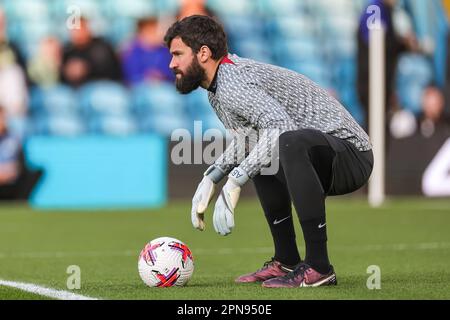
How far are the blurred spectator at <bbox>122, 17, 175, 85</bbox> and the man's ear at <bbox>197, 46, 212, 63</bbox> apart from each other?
10.1 m

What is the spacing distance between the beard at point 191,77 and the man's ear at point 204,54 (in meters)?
0.03

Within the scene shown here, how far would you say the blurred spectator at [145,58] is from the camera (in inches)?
606

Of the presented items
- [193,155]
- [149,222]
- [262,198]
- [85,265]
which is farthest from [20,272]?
[193,155]

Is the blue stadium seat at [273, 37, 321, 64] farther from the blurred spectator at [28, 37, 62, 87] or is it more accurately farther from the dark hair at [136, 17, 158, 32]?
the blurred spectator at [28, 37, 62, 87]

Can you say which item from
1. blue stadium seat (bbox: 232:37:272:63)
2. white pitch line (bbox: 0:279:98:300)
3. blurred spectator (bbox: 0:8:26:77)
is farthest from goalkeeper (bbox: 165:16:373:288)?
blue stadium seat (bbox: 232:37:272:63)

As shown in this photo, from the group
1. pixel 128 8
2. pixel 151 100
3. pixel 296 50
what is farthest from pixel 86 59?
pixel 296 50

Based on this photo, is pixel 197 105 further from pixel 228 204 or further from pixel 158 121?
pixel 228 204

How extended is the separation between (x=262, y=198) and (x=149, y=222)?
514 cm

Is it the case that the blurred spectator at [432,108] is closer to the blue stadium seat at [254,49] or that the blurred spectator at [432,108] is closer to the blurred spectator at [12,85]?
the blue stadium seat at [254,49]

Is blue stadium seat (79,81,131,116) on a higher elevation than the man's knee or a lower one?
lower

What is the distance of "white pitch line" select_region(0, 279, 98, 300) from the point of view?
4.94m

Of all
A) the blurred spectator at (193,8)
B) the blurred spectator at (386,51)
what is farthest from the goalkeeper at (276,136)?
the blurred spectator at (193,8)

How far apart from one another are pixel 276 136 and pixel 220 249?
3235 mm

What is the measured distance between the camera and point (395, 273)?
239 inches
